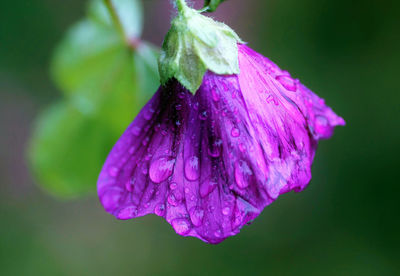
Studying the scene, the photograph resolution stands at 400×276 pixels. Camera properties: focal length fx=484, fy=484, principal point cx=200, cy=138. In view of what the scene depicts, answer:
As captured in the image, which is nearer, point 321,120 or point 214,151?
point 214,151

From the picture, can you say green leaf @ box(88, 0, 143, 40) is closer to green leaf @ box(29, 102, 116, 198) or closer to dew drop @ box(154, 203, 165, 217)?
green leaf @ box(29, 102, 116, 198)

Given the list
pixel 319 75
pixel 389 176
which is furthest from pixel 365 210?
pixel 319 75

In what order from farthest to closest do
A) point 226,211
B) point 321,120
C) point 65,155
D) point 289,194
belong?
point 289,194, point 65,155, point 321,120, point 226,211

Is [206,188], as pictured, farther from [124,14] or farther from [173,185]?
[124,14]

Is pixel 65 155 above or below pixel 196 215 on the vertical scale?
below

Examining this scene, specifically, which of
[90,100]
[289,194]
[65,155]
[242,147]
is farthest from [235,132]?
[289,194]

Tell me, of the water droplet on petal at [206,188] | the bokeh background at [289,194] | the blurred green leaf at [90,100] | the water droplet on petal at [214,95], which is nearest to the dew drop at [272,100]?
the water droplet on petal at [214,95]

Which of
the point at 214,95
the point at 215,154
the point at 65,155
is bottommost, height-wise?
the point at 65,155
